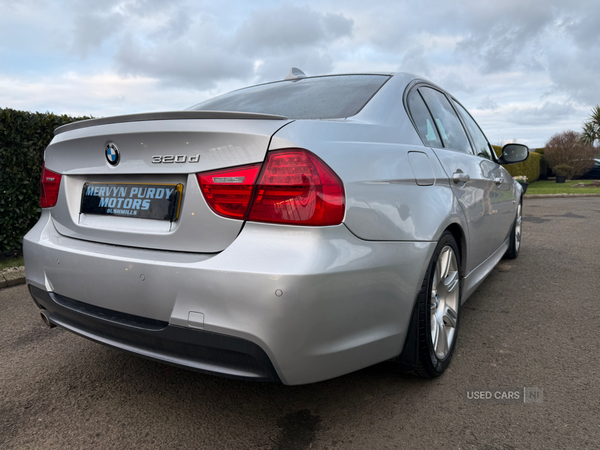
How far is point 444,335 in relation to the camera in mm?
2352

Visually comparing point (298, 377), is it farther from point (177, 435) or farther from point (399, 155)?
point (399, 155)

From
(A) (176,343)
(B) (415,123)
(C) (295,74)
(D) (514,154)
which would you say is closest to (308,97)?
(B) (415,123)

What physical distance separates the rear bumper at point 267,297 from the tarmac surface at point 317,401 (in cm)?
35

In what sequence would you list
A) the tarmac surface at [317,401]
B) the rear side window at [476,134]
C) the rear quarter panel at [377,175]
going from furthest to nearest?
the rear side window at [476,134]
the tarmac surface at [317,401]
the rear quarter panel at [377,175]

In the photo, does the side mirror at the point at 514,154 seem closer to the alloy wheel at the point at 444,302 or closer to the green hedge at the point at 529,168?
the alloy wheel at the point at 444,302

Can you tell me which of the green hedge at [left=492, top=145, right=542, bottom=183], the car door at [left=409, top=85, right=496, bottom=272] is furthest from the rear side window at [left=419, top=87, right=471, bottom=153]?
the green hedge at [left=492, top=145, right=542, bottom=183]

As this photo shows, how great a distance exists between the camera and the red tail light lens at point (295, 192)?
1547 mm

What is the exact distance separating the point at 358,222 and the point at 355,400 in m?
0.92

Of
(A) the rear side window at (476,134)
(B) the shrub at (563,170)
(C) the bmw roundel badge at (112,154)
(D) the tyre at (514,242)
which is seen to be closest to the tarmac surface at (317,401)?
(C) the bmw roundel badge at (112,154)

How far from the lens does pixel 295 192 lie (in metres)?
1.56

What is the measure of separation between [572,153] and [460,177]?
2436cm

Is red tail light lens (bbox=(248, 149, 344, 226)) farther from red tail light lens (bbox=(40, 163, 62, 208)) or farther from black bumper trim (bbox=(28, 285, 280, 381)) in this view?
red tail light lens (bbox=(40, 163, 62, 208))

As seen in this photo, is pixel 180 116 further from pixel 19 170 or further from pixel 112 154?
pixel 19 170

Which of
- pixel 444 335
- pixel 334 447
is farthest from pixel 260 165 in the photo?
pixel 444 335
